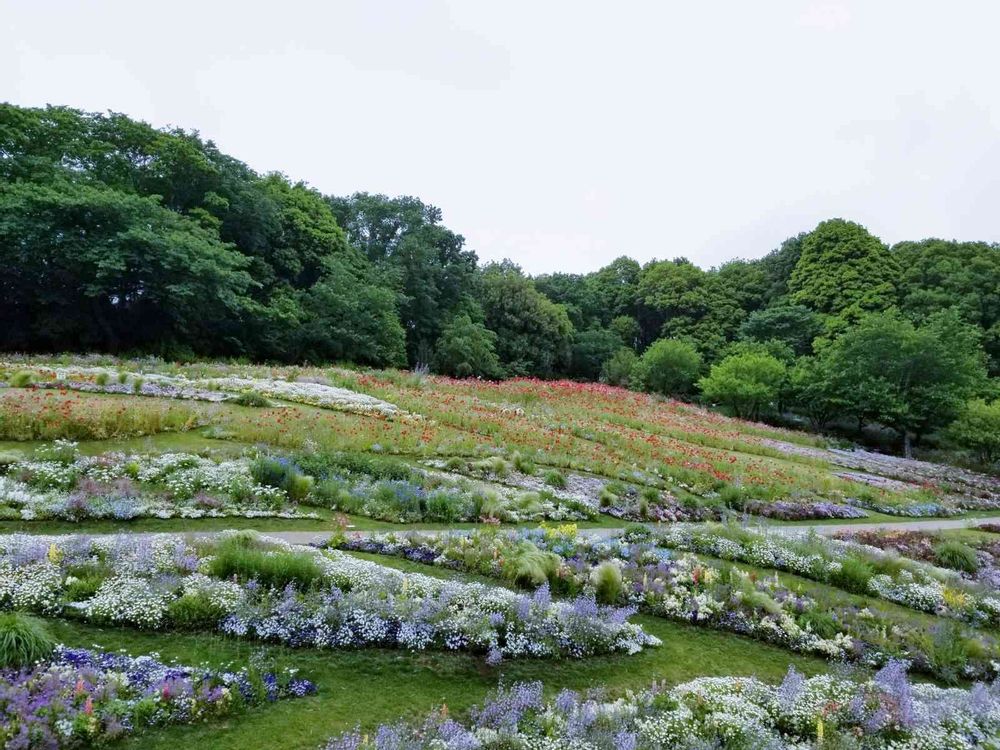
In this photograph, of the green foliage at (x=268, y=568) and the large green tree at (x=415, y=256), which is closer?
the green foliage at (x=268, y=568)

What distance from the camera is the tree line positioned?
84.9 feet

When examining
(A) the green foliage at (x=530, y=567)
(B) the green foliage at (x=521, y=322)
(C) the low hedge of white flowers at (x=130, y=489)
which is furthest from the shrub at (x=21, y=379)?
(B) the green foliage at (x=521, y=322)

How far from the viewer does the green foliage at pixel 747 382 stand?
33844mm

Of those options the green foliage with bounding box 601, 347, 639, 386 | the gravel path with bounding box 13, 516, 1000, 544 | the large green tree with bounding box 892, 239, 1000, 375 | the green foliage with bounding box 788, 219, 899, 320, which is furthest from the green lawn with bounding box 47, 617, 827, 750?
the green foliage with bounding box 788, 219, 899, 320

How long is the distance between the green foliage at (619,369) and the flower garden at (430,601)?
104 ft

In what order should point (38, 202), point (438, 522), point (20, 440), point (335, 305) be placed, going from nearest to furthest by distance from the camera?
point (438, 522), point (20, 440), point (38, 202), point (335, 305)

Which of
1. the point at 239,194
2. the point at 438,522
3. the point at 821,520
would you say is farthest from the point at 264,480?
the point at 239,194

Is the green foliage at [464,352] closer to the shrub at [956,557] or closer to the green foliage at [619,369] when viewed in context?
the green foliage at [619,369]

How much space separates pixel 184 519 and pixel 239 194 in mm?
30692

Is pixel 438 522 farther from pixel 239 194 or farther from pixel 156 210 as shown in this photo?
pixel 239 194

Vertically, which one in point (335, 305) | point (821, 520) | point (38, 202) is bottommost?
point (821, 520)

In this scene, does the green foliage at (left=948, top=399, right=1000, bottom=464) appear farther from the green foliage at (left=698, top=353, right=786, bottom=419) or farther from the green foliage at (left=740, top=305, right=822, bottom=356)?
the green foliage at (left=740, top=305, right=822, bottom=356)

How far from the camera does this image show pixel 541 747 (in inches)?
163

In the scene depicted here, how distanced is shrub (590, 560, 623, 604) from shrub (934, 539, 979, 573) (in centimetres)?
781
